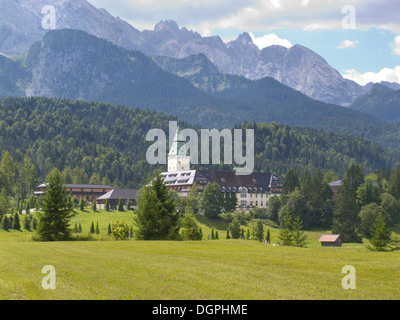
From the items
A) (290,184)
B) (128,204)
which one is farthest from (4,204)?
(290,184)

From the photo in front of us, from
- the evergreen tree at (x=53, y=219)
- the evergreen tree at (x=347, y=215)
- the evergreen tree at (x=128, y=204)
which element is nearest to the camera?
the evergreen tree at (x=53, y=219)

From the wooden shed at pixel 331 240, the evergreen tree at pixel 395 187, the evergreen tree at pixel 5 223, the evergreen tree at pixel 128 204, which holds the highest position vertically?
the evergreen tree at pixel 395 187

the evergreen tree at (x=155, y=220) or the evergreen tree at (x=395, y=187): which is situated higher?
the evergreen tree at (x=395, y=187)

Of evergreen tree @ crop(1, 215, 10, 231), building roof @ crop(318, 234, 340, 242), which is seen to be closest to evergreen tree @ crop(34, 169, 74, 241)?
evergreen tree @ crop(1, 215, 10, 231)

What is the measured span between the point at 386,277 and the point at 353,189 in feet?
468

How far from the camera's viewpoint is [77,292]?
31.3 meters

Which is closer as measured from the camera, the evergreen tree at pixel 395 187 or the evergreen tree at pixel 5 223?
the evergreen tree at pixel 5 223

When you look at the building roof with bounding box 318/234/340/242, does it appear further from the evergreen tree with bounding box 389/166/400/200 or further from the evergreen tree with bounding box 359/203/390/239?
the evergreen tree with bounding box 389/166/400/200

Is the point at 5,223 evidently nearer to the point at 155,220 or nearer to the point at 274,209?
the point at 155,220

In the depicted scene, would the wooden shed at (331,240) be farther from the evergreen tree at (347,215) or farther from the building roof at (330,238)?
the evergreen tree at (347,215)

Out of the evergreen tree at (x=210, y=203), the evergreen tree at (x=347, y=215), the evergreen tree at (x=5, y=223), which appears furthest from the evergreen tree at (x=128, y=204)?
the evergreen tree at (x=347, y=215)

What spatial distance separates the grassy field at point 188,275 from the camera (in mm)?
31281
